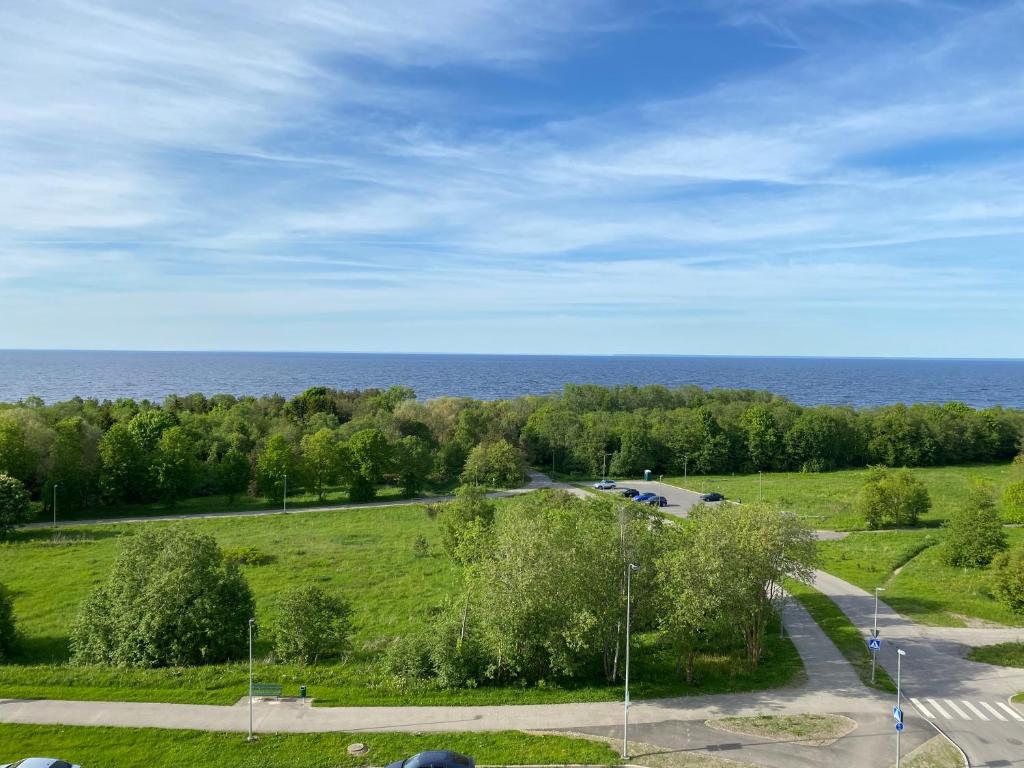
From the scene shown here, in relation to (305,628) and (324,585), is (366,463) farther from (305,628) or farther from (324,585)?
(305,628)

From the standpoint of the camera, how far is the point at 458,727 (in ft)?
73.7

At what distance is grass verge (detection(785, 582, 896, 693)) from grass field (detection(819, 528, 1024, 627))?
140 inches

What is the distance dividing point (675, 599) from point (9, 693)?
25.4 meters

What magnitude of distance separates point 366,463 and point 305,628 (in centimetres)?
4345

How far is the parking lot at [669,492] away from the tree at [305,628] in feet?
130

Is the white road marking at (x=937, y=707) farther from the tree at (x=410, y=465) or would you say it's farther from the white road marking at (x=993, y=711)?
the tree at (x=410, y=465)

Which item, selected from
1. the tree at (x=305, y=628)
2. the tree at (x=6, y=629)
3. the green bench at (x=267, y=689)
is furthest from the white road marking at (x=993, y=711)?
the tree at (x=6, y=629)

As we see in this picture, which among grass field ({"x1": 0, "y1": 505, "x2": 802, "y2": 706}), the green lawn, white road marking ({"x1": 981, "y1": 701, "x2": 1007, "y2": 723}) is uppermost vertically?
white road marking ({"x1": 981, "y1": 701, "x2": 1007, "y2": 723})

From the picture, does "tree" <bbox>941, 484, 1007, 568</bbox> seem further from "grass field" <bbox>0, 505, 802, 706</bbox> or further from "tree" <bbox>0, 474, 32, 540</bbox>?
"tree" <bbox>0, 474, 32, 540</bbox>

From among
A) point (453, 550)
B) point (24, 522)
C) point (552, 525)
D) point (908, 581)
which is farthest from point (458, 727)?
point (24, 522)

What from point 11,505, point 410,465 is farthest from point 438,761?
point 410,465

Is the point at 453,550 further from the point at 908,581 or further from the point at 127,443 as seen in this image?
the point at 127,443

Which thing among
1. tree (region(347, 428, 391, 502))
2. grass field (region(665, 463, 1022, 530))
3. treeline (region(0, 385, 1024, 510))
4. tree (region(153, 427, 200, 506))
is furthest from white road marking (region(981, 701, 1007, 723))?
tree (region(153, 427, 200, 506))

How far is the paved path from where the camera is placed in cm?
2206
